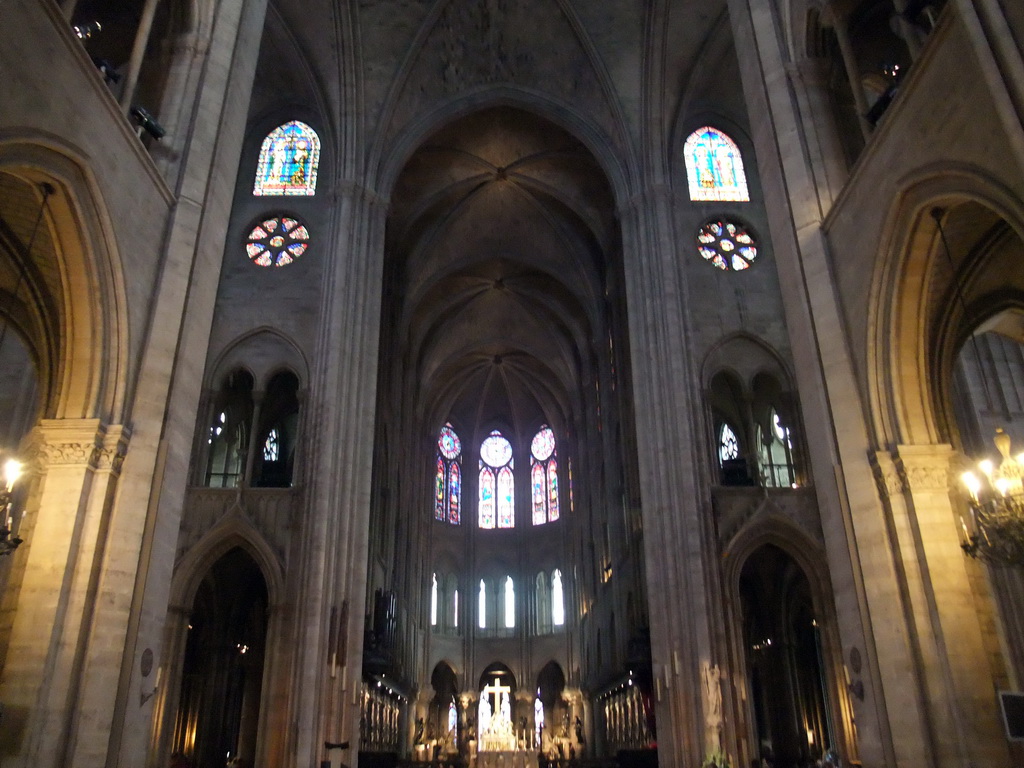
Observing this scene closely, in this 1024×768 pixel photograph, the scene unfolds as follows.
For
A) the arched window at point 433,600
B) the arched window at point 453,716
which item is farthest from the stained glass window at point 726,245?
the arched window at point 453,716

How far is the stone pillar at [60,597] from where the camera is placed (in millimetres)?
8227

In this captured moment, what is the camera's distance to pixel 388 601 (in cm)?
2586

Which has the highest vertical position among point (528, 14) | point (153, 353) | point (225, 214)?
point (528, 14)

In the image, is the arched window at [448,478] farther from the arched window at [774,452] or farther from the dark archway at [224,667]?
the arched window at [774,452]

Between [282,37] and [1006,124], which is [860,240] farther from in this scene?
[282,37]

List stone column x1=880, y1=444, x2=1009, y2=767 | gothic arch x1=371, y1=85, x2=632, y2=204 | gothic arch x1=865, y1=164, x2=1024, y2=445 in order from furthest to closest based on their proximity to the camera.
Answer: gothic arch x1=371, y1=85, x2=632, y2=204 < gothic arch x1=865, y1=164, x2=1024, y2=445 < stone column x1=880, y1=444, x2=1009, y2=767

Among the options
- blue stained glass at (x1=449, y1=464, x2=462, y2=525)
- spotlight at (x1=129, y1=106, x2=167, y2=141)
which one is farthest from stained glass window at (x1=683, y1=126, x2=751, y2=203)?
blue stained glass at (x1=449, y1=464, x2=462, y2=525)

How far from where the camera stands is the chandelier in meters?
8.20

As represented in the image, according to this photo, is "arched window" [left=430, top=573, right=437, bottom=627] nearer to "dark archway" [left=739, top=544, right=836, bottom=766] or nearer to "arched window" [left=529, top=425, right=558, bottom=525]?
"arched window" [left=529, top=425, right=558, bottom=525]

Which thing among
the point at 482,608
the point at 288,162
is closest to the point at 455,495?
the point at 482,608

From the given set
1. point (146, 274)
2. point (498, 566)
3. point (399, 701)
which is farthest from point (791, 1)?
point (498, 566)

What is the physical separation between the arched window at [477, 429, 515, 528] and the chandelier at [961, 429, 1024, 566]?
36.8 meters

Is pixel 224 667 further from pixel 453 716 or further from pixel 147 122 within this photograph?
pixel 453 716

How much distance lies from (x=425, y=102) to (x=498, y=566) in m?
26.3
